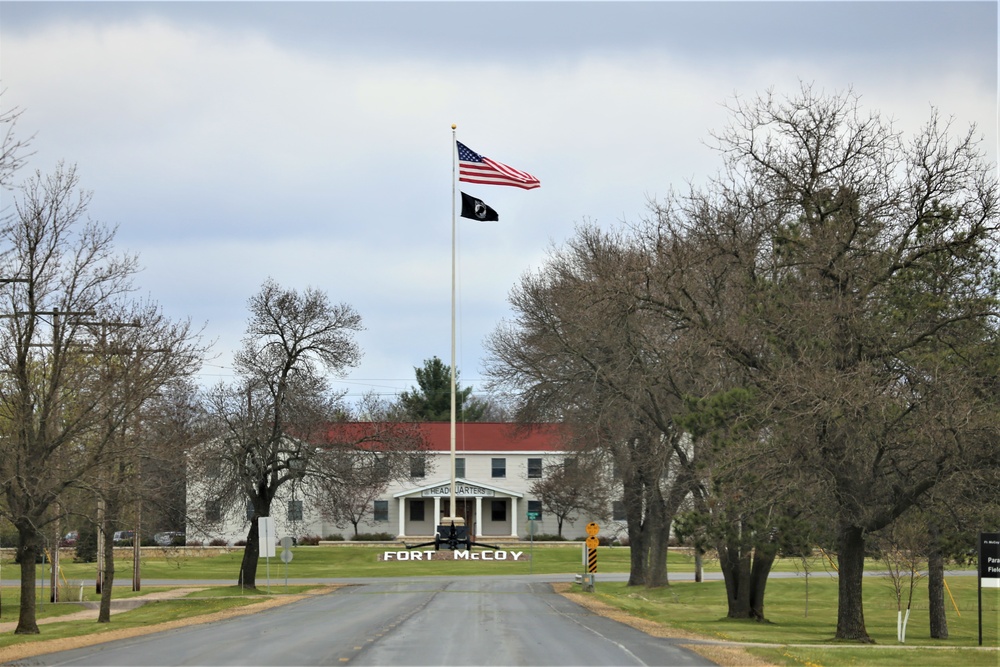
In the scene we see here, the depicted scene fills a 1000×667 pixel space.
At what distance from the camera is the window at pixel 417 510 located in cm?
8300

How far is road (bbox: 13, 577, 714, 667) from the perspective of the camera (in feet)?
57.6

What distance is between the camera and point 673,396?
3491cm

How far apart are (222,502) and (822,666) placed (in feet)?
96.3

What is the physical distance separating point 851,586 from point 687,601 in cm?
1624

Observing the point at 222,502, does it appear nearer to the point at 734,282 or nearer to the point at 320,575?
the point at 320,575

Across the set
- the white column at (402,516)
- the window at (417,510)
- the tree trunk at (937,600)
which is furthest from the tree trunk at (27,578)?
the window at (417,510)

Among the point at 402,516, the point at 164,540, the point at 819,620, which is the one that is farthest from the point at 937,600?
the point at 164,540

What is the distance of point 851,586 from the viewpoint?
78.0 feet

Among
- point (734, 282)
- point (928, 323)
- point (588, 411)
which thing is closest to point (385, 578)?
point (588, 411)

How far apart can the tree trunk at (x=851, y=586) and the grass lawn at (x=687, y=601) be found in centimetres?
60

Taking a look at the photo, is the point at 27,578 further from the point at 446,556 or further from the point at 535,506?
the point at 535,506

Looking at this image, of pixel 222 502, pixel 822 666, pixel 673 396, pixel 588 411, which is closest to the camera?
pixel 822 666

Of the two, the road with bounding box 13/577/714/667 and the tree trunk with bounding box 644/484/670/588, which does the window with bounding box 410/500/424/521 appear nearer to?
the tree trunk with bounding box 644/484/670/588

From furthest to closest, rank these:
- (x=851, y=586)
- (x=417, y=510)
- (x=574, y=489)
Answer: (x=417, y=510), (x=574, y=489), (x=851, y=586)
